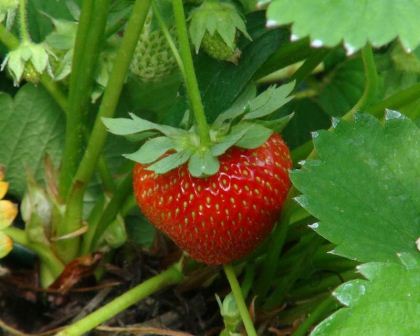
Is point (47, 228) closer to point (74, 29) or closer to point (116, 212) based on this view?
point (116, 212)

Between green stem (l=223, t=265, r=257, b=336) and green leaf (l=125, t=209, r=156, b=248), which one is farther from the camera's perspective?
green leaf (l=125, t=209, r=156, b=248)

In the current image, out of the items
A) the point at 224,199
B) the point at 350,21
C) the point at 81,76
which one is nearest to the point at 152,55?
the point at 81,76

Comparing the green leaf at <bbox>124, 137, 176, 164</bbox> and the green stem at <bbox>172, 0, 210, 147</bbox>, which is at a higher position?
the green stem at <bbox>172, 0, 210, 147</bbox>

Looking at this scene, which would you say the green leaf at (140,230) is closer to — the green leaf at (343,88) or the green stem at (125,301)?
the green stem at (125,301)

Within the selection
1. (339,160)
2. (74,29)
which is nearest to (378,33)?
(339,160)

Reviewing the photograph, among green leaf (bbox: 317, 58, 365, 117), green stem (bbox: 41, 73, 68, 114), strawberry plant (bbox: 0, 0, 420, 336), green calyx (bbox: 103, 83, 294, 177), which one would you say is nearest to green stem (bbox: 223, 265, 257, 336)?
strawberry plant (bbox: 0, 0, 420, 336)

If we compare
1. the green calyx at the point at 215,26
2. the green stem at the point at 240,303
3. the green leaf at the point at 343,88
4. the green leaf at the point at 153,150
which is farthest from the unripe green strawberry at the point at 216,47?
the green leaf at the point at 343,88

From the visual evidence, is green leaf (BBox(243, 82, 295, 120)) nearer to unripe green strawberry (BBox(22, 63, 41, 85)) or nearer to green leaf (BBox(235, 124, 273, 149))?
green leaf (BBox(235, 124, 273, 149))
